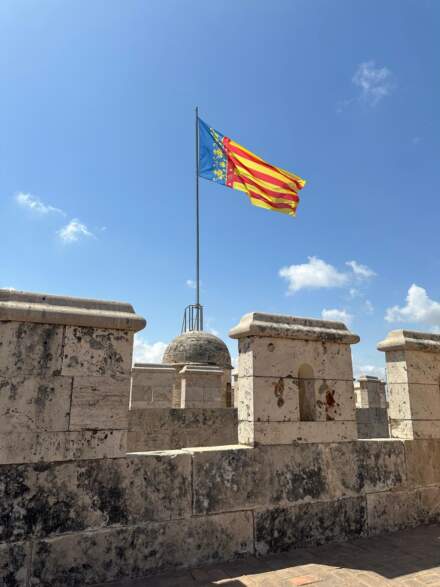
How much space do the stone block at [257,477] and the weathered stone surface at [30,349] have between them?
56.3 inches

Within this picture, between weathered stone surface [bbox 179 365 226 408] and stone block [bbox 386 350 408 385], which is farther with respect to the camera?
weathered stone surface [bbox 179 365 226 408]

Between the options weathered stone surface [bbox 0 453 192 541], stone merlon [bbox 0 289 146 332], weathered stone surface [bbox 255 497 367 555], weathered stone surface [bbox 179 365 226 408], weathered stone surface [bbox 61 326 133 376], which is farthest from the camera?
weathered stone surface [bbox 179 365 226 408]

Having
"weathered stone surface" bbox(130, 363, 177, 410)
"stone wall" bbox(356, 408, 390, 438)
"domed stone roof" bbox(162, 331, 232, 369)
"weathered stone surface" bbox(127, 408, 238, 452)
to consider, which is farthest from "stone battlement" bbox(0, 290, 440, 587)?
"domed stone roof" bbox(162, 331, 232, 369)

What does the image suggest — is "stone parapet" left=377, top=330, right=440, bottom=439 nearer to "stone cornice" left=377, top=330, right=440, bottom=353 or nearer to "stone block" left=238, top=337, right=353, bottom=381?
"stone cornice" left=377, top=330, right=440, bottom=353

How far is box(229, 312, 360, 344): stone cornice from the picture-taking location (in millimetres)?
3847

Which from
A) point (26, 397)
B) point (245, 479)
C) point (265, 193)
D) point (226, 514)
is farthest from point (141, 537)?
point (265, 193)

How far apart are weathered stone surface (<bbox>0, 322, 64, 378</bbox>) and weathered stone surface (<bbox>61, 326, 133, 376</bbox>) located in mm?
75

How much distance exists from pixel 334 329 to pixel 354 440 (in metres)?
1.18

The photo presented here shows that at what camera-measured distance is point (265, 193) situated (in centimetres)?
980

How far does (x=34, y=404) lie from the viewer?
2.92 m

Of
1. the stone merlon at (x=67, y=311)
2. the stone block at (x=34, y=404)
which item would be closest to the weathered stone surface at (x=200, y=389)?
the stone merlon at (x=67, y=311)

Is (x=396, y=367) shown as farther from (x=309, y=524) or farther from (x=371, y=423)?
(x=371, y=423)

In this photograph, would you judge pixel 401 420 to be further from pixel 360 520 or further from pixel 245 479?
pixel 245 479

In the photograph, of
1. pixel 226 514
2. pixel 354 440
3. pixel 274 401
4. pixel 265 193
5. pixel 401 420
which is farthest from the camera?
pixel 265 193
